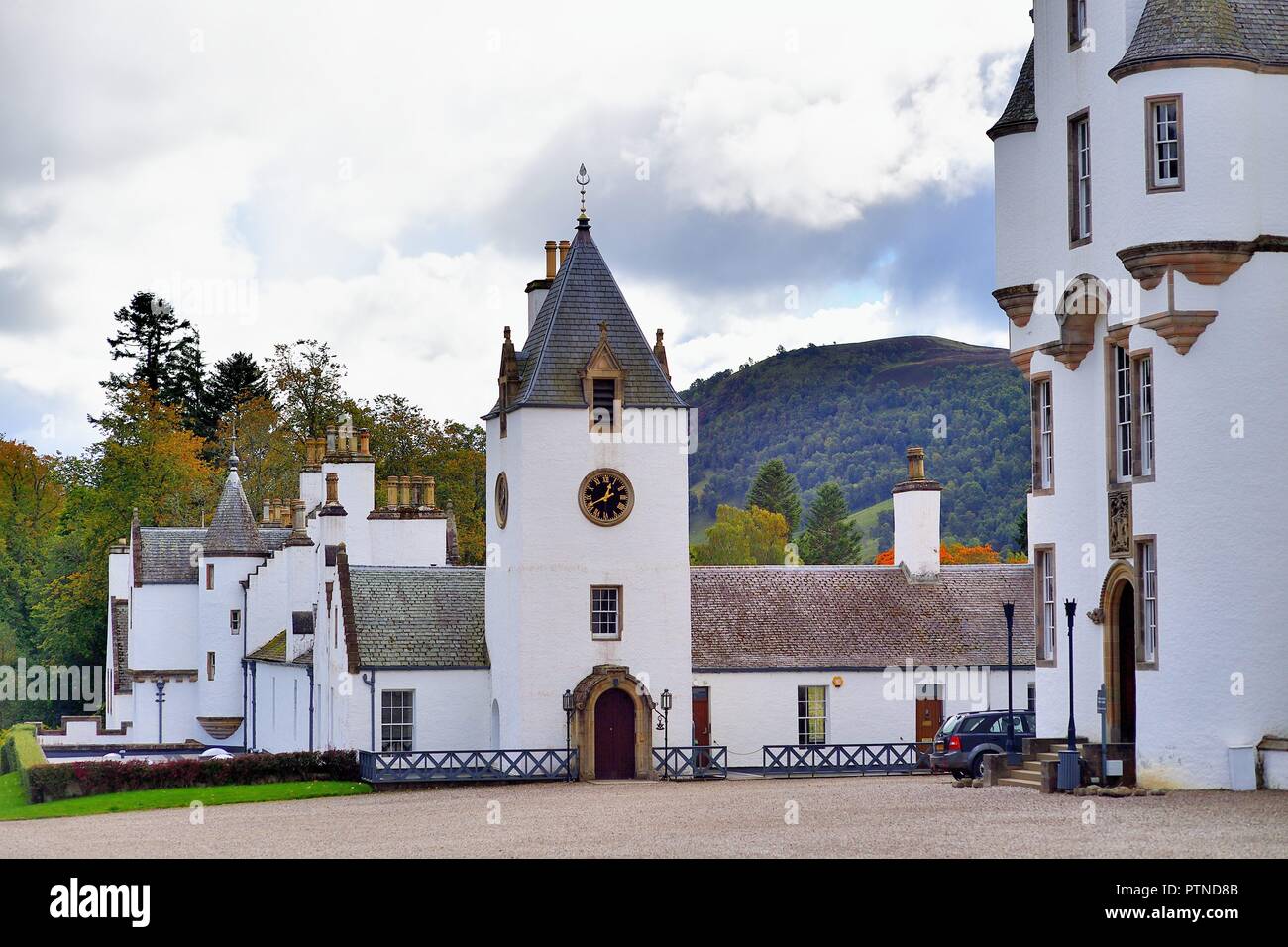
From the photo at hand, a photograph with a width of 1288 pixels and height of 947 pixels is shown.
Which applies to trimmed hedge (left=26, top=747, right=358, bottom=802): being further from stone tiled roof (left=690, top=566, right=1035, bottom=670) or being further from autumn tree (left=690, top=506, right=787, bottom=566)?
autumn tree (left=690, top=506, right=787, bottom=566)

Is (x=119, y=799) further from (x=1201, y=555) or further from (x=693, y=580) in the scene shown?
(x=1201, y=555)

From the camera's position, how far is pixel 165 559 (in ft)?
225

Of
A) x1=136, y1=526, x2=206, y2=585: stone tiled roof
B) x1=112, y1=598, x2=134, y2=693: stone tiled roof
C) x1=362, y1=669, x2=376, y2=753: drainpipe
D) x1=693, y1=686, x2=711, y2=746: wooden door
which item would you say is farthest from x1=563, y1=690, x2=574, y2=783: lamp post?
x1=112, y1=598, x2=134, y2=693: stone tiled roof

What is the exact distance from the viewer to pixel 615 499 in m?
46.7

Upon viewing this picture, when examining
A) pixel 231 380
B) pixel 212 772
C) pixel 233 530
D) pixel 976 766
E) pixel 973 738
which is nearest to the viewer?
pixel 976 766

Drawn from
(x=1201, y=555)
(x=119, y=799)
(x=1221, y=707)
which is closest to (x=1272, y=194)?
(x=1201, y=555)

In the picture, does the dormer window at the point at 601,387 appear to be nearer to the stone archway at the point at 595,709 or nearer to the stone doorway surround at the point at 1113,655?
the stone archway at the point at 595,709

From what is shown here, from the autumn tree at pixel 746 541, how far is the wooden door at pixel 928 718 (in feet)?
208

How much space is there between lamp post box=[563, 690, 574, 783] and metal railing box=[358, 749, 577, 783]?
0.02 m

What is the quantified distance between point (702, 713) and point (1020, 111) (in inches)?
759

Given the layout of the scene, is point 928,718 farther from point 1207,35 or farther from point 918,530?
point 1207,35

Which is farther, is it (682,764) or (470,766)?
(682,764)

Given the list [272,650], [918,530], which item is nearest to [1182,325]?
[918,530]

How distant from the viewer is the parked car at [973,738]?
1628 inches
